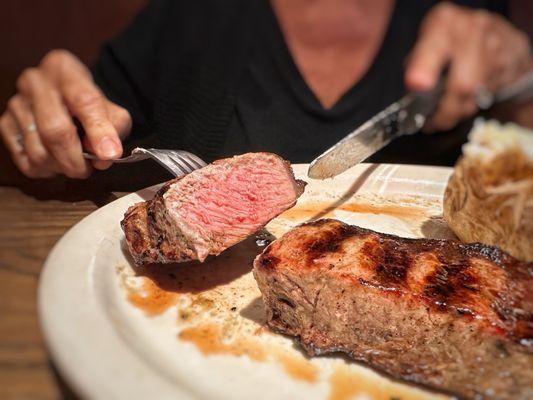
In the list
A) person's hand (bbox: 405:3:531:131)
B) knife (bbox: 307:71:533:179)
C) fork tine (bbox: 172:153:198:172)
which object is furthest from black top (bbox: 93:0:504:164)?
fork tine (bbox: 172:153:198:172)

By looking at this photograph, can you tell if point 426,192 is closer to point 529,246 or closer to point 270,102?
A: point 529,246

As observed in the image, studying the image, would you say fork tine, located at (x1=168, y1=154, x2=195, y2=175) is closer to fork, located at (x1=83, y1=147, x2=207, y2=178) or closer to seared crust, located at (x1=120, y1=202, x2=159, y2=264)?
fork, located at (x1=83, y1=147, x2=207, y2=178)

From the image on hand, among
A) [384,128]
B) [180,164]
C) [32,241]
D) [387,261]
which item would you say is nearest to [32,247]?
[32,241]

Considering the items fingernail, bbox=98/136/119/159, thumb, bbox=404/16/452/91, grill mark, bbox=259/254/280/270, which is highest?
thumb, bbox=404/16/452/91

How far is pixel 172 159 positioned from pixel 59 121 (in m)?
0.77

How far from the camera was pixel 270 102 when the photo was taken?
341 cm

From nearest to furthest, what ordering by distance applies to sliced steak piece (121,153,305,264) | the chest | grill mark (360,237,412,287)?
1. grill mark (360,237,412,287)
2. sliced steak piece (121,153,305,264)
3. the chest

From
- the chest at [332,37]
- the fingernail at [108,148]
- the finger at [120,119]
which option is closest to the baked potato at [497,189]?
the fingernail at [108,148]

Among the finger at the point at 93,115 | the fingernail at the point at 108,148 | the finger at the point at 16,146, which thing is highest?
the finger at the point at 93,115

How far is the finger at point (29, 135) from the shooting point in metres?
2.48

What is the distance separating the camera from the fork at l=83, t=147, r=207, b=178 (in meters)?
1.88

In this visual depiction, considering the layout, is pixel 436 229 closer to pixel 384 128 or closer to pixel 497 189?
pixel 497 189

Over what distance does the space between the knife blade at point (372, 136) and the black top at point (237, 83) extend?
1.90 feet

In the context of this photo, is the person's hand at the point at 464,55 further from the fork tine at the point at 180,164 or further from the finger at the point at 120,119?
the finger at the point at 120,119
